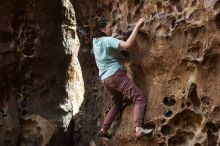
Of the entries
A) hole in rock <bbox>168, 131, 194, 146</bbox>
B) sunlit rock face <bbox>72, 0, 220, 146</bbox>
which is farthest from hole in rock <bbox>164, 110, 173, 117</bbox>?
hole in rock <bbox>168, 131, 194, 146</bbox>

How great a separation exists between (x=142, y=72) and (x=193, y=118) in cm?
96

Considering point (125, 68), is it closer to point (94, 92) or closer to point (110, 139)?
point (110, 139)

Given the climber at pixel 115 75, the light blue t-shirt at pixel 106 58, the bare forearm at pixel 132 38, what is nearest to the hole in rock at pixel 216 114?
the climber at pixel 115 75

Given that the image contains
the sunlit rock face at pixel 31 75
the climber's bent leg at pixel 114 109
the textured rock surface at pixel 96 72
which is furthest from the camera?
the sunlit rock face at pixel 31 75

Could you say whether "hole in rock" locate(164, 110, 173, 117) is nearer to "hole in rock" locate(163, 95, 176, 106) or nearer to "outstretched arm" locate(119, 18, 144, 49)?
"hole in rock" locate(163, 95, 176, 106)

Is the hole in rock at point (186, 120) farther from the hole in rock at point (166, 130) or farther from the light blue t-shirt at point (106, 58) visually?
the light blue t-shirt at point (106, 58)

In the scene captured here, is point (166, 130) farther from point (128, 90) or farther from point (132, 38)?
point (132, 38)

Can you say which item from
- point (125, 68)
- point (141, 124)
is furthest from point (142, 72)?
point (141, 124)

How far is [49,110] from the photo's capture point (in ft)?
26.1

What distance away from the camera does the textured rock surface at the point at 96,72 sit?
17.5ft

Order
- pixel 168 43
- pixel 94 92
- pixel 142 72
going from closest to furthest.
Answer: pixel 168 43, pixel 142 72, pixel 94 92

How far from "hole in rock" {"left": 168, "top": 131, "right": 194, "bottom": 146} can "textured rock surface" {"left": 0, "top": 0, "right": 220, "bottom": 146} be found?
0.4 inches

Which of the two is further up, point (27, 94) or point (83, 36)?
point (83, 36)

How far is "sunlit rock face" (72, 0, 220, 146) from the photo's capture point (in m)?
5.26
